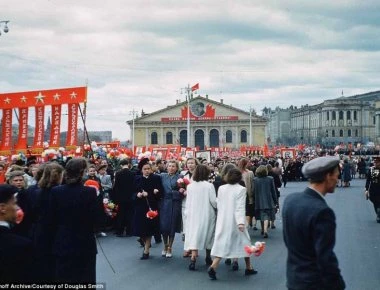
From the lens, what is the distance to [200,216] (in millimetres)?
9555

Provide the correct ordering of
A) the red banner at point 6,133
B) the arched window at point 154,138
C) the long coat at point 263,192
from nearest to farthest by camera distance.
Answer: the long coat at point 263,192, the red banner at point 6,133, the arched window at point 154,138

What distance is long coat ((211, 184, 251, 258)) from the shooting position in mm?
8797

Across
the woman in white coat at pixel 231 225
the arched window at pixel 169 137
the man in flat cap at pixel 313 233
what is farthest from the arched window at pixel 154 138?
the man in flat cap at pixel 313 233

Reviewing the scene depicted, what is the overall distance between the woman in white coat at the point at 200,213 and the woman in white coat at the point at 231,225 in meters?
0.56

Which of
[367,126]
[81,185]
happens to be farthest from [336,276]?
[367,126]

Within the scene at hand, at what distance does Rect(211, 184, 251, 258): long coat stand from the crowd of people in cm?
1

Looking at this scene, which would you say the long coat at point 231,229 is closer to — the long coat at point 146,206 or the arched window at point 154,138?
the long coat at point 146,206

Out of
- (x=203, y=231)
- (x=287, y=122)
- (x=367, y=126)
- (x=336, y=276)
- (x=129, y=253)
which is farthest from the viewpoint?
(x=287, y=122)

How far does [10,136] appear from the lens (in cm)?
1747

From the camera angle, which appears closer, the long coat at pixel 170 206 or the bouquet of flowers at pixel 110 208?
the long coat at pixel 170 206

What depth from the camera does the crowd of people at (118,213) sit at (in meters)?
5.17

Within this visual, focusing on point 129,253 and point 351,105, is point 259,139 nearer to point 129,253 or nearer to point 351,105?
point 351,105

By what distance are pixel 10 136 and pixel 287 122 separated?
166140mm

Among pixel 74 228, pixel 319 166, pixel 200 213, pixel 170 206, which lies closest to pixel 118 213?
pixel 170 206
